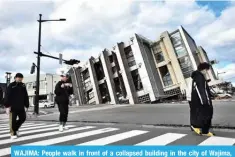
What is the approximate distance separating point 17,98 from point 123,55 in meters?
31.0

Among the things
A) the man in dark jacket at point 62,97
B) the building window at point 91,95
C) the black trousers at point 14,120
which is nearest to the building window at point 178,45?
the building window at point 91,95

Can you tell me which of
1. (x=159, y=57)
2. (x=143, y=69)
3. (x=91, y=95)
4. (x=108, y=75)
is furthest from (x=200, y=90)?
(x=91, y=95)

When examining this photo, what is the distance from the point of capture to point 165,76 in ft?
135

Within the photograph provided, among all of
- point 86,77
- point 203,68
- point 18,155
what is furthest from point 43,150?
point 86,77

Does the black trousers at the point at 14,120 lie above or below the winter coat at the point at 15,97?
below

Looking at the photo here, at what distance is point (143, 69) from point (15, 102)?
29.4 metres

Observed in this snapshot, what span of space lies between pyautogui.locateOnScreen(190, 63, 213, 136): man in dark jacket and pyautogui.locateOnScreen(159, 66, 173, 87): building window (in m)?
33.4

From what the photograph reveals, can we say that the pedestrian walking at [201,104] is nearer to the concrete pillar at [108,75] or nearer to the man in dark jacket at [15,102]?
the man in dark jacket at [15,102]

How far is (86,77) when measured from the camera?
45.7 m

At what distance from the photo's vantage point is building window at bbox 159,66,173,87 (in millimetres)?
40312

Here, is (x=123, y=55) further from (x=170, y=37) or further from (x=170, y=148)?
(x=170, y=148)

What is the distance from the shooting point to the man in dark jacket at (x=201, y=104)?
6.77 m

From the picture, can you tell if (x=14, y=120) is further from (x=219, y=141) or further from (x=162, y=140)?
(x=219, y=141)

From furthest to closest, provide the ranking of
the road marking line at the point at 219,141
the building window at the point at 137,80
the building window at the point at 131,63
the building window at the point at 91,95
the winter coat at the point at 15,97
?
1. the building window at the point at 91,95
2. the building window at the point at 131,63
3. the building window at the point at 137,80
4. the winter coat at the point at 15,97
5. the road marking line at the point at 219,141
